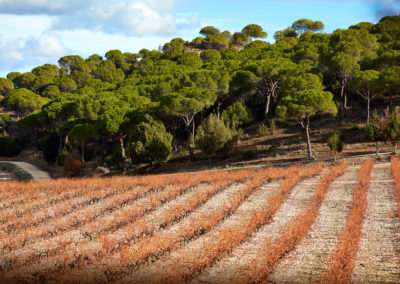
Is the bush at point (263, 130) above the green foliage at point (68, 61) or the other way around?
the other way around

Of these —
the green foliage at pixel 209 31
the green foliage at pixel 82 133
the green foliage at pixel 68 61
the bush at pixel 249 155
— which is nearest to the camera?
the bush at pixel 249 155

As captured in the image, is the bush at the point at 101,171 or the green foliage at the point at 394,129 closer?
the green foliage at the point at 394,129

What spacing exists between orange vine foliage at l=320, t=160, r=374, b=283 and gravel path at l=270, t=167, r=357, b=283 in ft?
0.90

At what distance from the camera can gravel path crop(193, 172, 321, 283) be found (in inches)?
383

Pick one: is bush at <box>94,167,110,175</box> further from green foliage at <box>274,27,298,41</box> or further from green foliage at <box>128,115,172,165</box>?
green foliage at <box>274,27,298,41</box>

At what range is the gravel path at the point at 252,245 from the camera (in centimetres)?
973

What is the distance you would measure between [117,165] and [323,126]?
85.4 feet

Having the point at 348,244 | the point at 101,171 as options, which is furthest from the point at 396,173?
the point at 101,171

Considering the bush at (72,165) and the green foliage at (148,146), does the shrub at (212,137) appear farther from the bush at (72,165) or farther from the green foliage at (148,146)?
the bush at (72,165)

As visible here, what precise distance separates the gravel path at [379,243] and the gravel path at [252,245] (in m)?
2.87

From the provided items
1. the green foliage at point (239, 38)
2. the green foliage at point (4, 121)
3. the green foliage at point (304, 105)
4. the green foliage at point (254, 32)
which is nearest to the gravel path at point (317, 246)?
the green foliage at point (304, 105)

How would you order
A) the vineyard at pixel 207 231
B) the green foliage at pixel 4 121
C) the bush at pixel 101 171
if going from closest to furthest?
1. the vineyard at pixel 207 231
2. the bush at pixel 101 171
3. the green foliage at pixel 4 121

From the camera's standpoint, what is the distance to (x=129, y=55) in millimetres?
114500

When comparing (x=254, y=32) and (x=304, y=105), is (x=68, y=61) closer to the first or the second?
(x=254, y=32)
